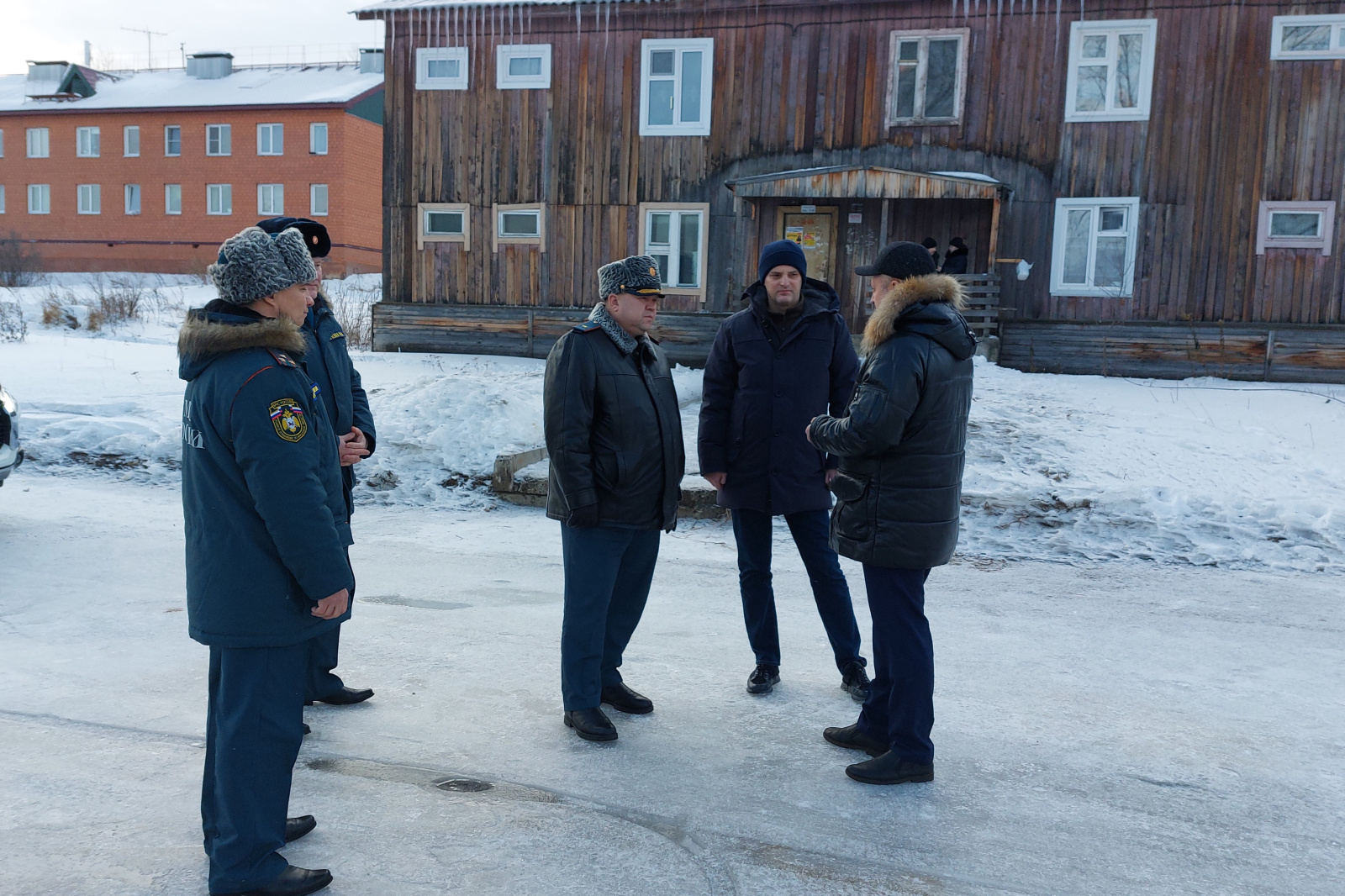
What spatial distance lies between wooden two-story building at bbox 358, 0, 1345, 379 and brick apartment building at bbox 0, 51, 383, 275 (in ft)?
66.3

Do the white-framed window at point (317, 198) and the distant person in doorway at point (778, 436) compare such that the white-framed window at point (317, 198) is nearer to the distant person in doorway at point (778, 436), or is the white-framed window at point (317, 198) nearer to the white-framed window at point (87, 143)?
the white-framed window at point (87, 143)

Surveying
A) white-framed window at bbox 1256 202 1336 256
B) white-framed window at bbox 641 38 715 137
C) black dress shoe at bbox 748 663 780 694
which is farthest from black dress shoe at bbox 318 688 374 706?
white-framed window at bbox 1256 202 1336 256

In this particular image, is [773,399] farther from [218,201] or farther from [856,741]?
[218,201]

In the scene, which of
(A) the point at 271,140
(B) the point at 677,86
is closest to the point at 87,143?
(A) the point at 271,140

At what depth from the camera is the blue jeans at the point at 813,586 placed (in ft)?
15.1

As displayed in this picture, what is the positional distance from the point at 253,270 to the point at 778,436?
8.17 ft

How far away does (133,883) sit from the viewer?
114 inches

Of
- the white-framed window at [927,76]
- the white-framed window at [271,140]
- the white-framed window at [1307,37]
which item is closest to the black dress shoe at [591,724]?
the white-framed window at [927,76]

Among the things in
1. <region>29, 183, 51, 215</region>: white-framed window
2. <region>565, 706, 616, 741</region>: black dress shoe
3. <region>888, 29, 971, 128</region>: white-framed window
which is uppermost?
<region>888, 29, 971, 128</region>: white-framed window

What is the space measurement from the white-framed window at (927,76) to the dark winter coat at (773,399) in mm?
13369

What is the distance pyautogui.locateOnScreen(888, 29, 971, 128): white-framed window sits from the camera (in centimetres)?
1662

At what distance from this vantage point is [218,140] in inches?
1549

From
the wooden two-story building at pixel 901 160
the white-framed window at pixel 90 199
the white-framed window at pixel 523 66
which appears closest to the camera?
the wooden two-story building at pixel 901 160

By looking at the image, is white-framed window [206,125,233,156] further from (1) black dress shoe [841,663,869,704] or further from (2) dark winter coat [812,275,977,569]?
(2) dark winter coat [812,275,977,569]
